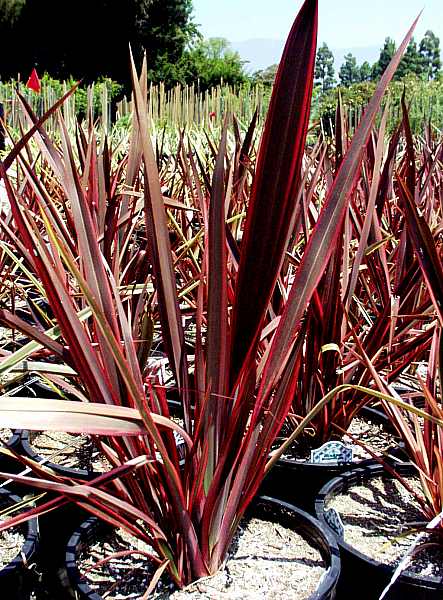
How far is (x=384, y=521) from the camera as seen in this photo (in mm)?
1046

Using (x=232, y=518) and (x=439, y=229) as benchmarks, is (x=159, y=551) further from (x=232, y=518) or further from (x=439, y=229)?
(x=439, y=229)

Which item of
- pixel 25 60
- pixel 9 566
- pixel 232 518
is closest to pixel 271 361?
pixel 232 518

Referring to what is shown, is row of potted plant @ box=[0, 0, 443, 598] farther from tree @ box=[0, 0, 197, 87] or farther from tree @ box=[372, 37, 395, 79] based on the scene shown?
tree @ box=[372, 37, 395, 79]

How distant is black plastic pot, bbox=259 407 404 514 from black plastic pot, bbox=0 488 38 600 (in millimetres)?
414

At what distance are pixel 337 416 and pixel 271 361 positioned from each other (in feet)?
1.75

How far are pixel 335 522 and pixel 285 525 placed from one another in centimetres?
7

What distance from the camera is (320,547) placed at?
906 millimetres

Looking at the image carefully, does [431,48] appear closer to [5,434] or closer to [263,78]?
[263,78]

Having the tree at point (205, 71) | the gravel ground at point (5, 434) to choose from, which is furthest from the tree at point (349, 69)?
the gravel ground at point (5, 434)

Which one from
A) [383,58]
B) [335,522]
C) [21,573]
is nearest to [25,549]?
[21,573]

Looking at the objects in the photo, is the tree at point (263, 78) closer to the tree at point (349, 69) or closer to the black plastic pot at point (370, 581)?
the black plastic pot at point (370, 581)

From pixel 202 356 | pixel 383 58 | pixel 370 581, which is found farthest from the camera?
pixel 383 58

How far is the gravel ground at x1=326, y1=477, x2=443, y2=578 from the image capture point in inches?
37.0

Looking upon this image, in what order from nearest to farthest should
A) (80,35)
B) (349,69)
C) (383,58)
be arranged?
(80,35), (383,58), (349,69)
